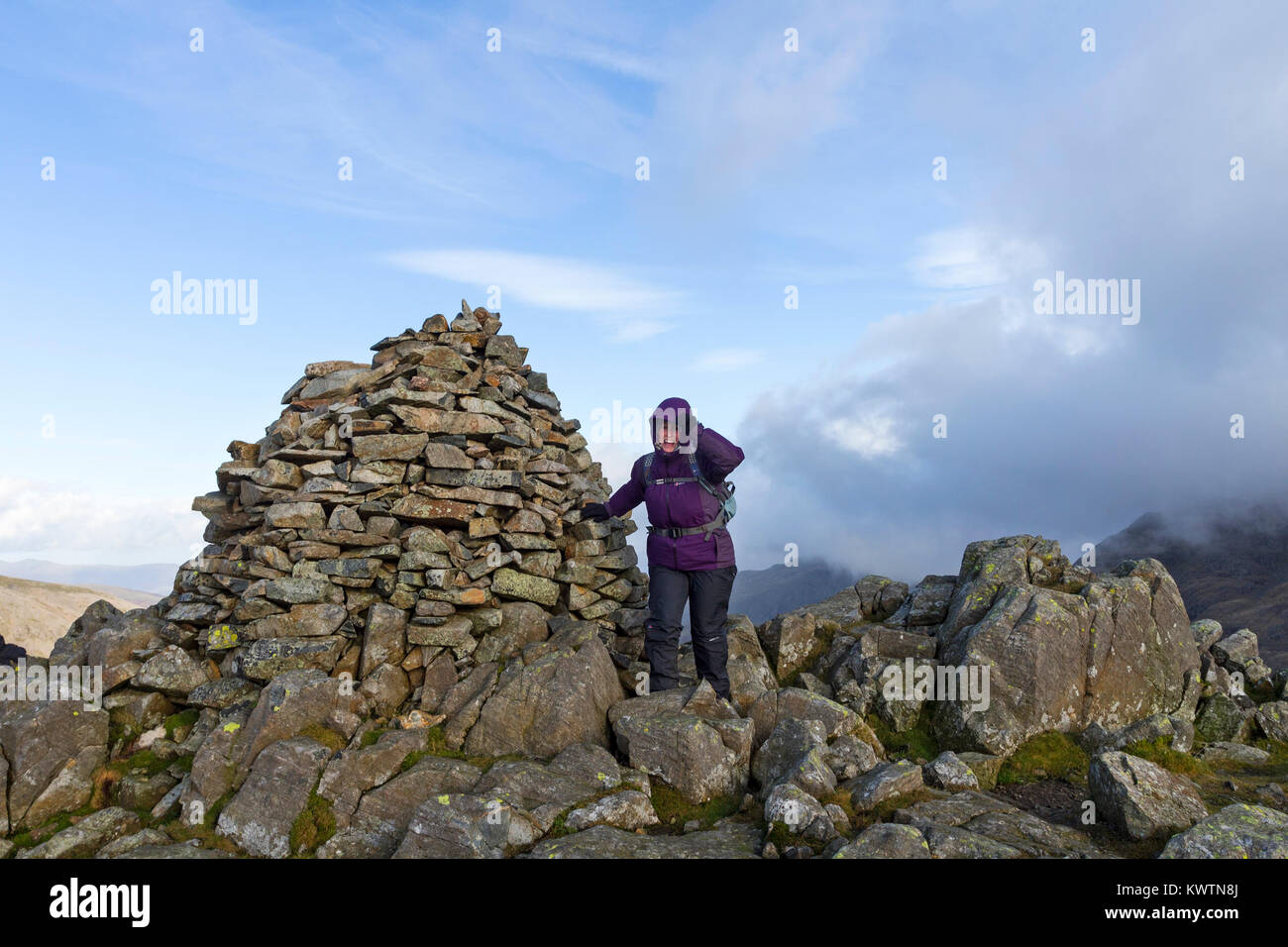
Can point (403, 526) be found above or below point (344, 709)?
above

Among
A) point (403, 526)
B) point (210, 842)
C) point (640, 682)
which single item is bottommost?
point (210, 842)

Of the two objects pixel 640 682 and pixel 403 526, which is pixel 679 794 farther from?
pixel 403 526

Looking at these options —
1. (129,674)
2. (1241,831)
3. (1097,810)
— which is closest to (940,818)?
(1097,810)

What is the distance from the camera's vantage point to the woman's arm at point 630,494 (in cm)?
A: 1579

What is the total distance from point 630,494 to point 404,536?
15.9ft

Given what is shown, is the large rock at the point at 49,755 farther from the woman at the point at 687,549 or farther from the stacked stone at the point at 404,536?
the woman at the point at 687,549

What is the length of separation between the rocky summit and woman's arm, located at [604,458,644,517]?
1.10 meters

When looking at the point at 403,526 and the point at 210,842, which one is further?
the point at 403,526

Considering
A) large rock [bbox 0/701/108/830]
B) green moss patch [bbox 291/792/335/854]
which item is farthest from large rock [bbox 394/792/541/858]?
large rock [bbox 0/701/108/830]

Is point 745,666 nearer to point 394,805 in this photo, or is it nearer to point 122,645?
point 394,805
